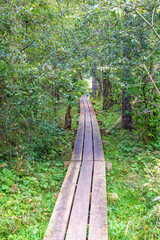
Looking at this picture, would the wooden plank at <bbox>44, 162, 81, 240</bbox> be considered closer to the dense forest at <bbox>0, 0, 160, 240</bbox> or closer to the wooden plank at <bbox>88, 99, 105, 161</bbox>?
the dense forest at <bbox>0, 0, 160, 240</bbox>

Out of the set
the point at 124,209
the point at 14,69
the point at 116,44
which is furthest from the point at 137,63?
the point at 124,209

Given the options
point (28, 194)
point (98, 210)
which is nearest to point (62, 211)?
point (98, 210)

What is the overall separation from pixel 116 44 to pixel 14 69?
370 cm

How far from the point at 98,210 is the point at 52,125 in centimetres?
331

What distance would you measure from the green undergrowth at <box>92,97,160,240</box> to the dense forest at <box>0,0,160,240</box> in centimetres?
2

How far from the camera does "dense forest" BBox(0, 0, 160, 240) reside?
3.05m

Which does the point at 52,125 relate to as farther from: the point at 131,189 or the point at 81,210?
the point at 81,210

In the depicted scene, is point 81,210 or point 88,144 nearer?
point 81,210

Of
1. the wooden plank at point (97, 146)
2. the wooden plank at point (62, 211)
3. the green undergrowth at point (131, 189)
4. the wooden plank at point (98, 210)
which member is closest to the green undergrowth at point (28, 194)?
the wooden plank at point (62, 211)

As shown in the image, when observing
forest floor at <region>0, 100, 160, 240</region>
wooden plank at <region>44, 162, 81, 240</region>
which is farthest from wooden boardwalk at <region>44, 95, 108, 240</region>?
forest floor at <region>0, 100, 160, 240</region>

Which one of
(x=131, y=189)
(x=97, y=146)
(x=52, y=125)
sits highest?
(x=52, y=125)

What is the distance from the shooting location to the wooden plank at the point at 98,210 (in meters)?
2.39

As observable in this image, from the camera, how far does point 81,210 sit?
2854 mm

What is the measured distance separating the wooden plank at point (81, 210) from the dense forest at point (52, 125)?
46cm
